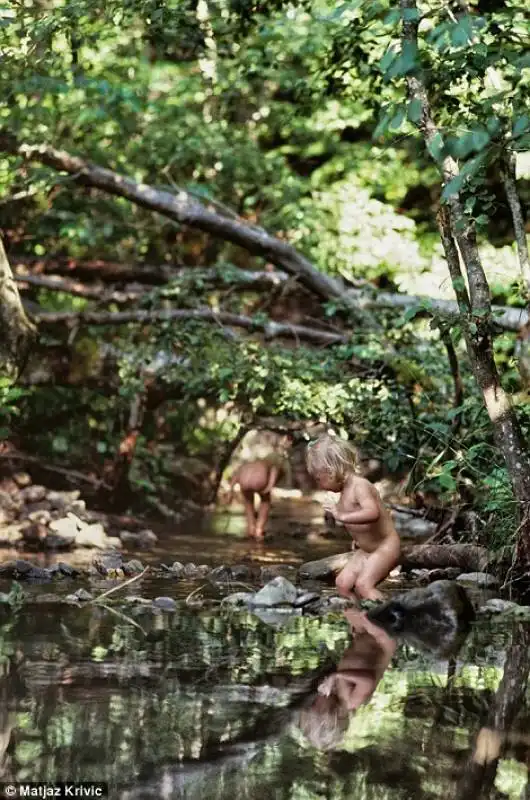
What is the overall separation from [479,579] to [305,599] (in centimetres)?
164

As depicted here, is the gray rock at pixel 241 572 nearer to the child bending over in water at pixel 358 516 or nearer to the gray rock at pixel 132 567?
the gray rock at pixel 132 567

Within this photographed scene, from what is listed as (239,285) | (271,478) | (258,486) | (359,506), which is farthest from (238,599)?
(239,285)

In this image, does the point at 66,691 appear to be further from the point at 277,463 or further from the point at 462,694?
the point at 277,463

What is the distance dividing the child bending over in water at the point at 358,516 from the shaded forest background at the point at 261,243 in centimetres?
53

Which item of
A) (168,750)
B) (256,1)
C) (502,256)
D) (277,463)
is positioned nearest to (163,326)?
(277,463)

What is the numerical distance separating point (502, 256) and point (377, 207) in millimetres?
2104

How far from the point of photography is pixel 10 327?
10281mm

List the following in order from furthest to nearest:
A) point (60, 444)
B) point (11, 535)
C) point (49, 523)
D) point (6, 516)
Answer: point (60, 444) < point (6, 516) < point (49, 523) < point (11, 535)

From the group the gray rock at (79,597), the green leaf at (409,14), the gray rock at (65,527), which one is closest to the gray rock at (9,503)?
the gray rock at (65,527)

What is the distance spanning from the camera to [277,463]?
11852 mm

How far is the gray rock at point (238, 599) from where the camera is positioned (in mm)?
6293

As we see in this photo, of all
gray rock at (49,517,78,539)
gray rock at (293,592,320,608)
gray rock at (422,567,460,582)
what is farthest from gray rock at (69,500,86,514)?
gray rock at (293,592,320,608)

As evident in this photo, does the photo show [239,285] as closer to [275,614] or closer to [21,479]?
[21,479]

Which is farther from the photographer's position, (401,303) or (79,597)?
(401,303)
